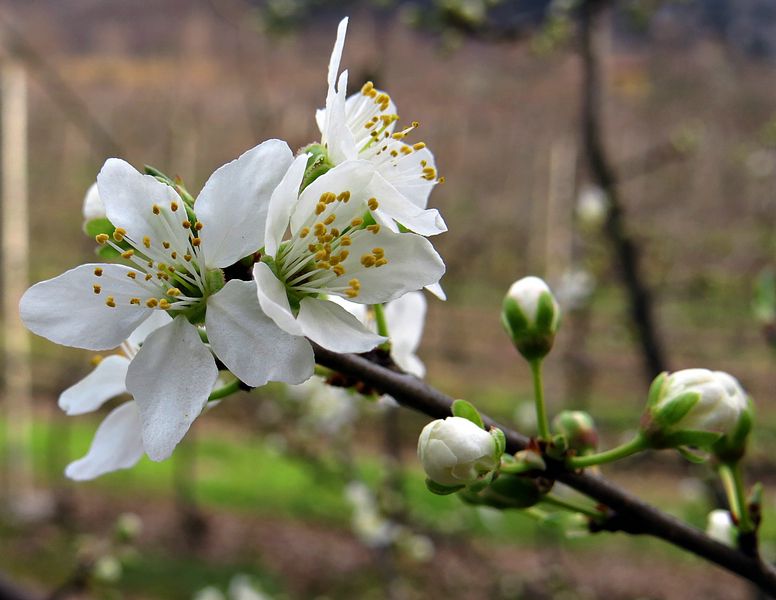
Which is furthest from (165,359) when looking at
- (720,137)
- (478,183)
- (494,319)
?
(478,183)

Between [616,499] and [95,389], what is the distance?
410mm

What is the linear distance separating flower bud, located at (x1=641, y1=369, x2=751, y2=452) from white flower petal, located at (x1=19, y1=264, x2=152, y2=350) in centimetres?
38

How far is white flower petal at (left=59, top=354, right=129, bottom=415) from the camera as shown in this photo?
59 centimetres

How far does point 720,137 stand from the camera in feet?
30.5

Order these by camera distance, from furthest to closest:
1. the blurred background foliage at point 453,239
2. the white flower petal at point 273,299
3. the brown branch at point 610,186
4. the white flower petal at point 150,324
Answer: the blurred background foliage at point 453,239, the brown branch at point 610,186, the white flower petal at point 150,324, the white flower petal at point 273,299

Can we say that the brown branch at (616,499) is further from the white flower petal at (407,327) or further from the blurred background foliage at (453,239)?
the blurred background foliage at (453,239)

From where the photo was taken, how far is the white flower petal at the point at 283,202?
1.51ft

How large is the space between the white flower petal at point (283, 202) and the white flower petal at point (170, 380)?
0.27ft

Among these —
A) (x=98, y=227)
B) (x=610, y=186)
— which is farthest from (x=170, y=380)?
(x=610, y=186)

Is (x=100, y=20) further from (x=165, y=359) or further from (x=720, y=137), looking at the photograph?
(x=165, y=359)

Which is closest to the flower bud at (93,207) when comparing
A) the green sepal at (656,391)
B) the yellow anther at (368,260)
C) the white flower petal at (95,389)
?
the white flower petal at (95,389)

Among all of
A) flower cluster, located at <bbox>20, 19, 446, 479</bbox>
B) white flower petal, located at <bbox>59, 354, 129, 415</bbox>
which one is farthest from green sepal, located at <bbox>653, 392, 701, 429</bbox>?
white flower petal, located at <bbox>59, 354, 129, 415</bbox>

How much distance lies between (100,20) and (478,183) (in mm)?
5826

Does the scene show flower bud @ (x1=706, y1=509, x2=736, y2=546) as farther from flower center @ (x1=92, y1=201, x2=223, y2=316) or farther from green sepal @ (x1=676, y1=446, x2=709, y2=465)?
flower center @ (x1=92, y1=201, x2=223, y2=316)
